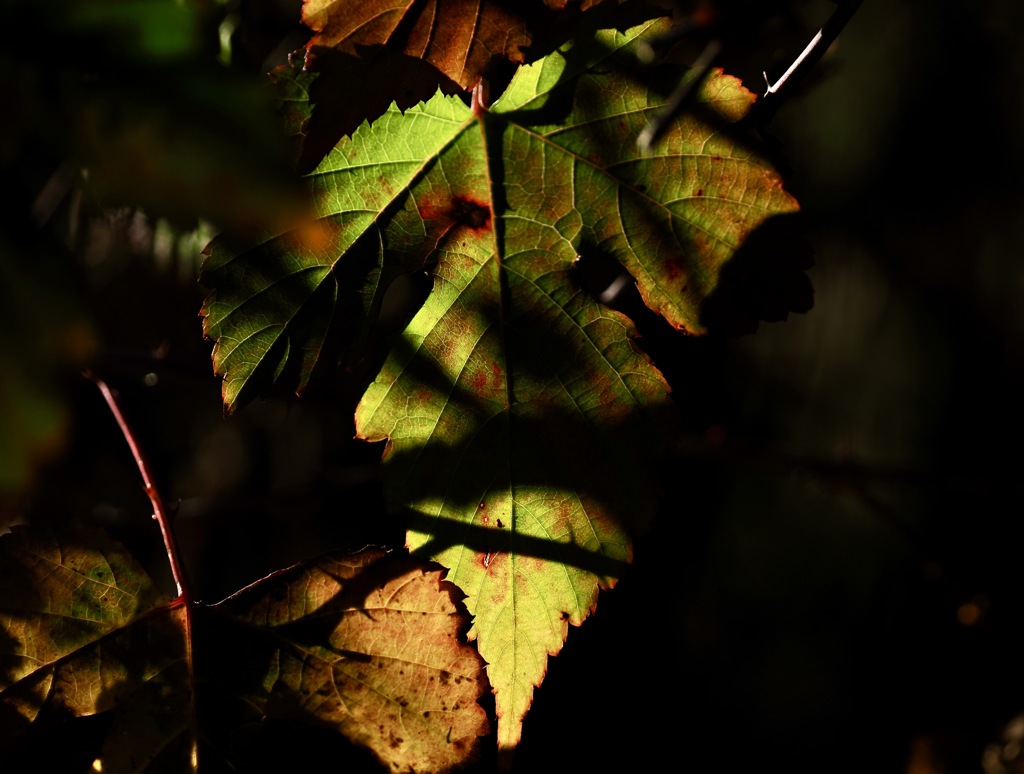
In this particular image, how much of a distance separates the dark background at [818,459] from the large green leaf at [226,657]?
745 millimetres

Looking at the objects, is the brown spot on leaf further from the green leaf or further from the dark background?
the dark background

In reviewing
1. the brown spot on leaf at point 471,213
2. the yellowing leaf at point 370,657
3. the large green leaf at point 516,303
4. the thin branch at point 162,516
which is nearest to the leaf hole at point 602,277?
the large green leaf at point 516,303

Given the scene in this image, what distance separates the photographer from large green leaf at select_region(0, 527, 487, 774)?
821 mm

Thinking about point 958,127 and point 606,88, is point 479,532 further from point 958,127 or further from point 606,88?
point 958,127

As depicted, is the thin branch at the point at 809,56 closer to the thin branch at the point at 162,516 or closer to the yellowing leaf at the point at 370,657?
the yellowing leaf at the point at 370,657

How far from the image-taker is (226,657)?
0.87 metres

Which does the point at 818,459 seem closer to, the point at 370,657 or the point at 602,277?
the point at 602,277

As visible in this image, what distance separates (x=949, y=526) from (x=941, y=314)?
62cm

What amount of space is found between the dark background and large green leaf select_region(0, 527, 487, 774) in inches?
29.3

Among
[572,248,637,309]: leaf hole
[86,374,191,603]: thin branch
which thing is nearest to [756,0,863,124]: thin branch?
[572,248,637,309]: leaf hole

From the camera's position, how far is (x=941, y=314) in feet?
7.63

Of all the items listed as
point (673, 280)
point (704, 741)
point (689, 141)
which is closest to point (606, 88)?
point (689, 141)

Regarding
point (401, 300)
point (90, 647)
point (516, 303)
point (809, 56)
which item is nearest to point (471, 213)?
point (516, 303)

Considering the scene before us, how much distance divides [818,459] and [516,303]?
1117 mm
